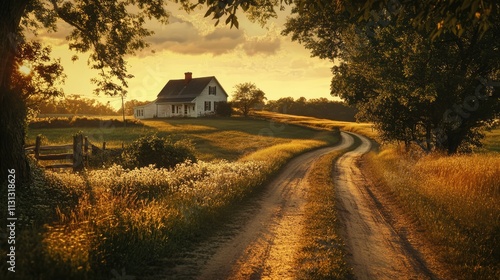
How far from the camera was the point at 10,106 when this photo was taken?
1022 centimetres

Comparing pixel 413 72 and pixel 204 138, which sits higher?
pixel 413 72

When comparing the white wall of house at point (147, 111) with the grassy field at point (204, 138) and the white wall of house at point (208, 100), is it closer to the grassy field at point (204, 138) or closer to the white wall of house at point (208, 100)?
the white wall of house at point (208, 100)

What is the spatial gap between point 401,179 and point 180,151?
12.4 meters

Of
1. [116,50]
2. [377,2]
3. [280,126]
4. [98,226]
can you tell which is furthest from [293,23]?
[280,126]

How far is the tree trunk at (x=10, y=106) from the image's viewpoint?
29.0ft

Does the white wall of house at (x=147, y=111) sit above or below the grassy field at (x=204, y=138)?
above

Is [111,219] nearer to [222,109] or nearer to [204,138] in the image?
[204,138]

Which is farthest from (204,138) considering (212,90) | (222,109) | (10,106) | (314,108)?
(314,108)

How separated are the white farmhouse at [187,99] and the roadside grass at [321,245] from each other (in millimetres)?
61514

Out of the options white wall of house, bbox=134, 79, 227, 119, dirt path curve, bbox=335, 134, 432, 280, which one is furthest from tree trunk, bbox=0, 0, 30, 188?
white wall of house, bbox=134, 79, 227, 119

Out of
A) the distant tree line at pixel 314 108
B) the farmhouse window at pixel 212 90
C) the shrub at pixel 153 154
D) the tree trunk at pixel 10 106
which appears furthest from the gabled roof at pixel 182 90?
the distant tree line at pixel 314 108

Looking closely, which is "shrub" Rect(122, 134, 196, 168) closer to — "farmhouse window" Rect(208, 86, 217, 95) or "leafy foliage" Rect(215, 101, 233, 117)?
"leafy foliage" Rect(215, 101, 233, 117)

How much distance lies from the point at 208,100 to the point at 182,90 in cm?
630

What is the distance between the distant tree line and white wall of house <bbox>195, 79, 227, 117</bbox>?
6663cm
